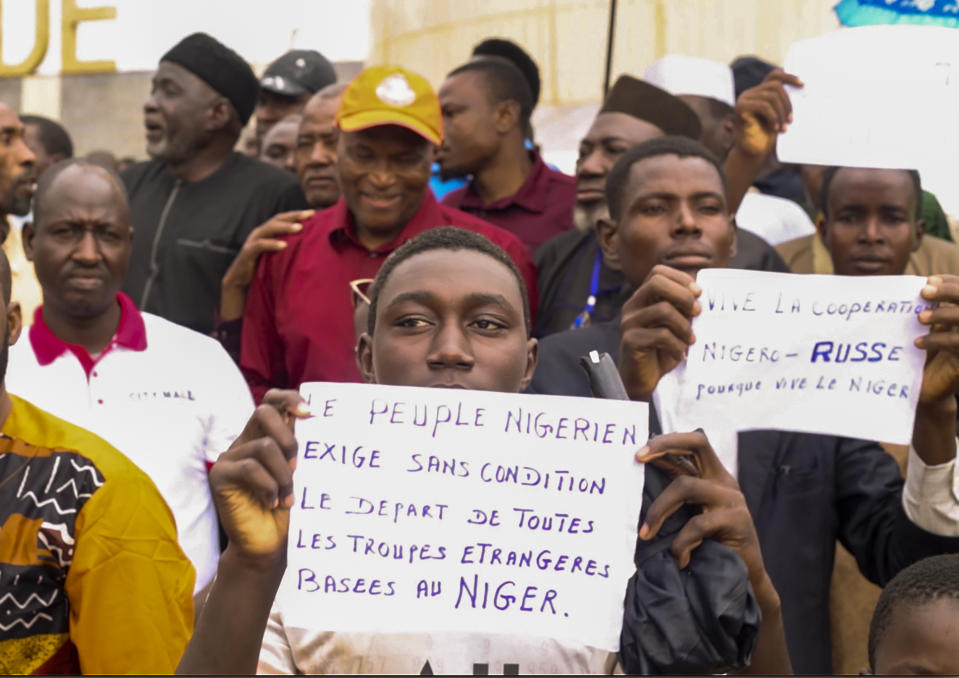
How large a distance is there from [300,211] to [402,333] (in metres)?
2.86

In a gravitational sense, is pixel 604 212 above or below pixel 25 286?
above

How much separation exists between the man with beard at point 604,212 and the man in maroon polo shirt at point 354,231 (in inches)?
4.5

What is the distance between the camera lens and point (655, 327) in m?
3.44

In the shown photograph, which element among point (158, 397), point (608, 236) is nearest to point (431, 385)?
point (608, 236)

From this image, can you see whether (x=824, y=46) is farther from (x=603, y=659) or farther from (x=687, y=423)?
(x=603, y=659)

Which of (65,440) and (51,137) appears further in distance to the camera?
(51,137)

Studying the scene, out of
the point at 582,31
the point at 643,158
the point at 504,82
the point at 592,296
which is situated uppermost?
the point at 582,31

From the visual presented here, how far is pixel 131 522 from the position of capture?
296 centimetres

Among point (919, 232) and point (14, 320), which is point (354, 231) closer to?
point (919, 232)

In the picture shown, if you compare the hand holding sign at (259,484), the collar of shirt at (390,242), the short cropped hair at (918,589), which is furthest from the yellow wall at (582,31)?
the hand holding sign at (259,484)

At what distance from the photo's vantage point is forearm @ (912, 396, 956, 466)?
142 inches

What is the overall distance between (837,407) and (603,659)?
3.73 ft

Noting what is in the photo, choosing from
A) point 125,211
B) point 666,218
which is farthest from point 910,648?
point 125,211

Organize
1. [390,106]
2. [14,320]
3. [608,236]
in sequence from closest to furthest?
[14,320] < [608,236] < [390,106]
